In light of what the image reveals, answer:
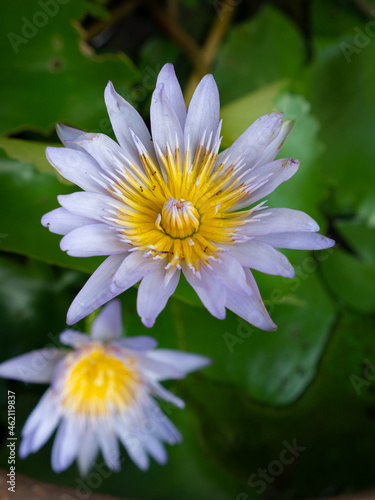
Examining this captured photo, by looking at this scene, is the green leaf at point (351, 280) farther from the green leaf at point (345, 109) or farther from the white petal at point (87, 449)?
the white petal at point (87, 449)

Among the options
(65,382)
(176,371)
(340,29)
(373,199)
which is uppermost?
(340,29)

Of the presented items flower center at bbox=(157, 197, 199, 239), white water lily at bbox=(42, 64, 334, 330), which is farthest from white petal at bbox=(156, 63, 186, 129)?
flower center at bbox=(157, 197, 199, 239)

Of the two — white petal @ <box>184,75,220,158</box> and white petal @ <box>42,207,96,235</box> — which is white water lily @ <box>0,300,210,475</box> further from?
white petal @ <box>184,75,220,158</box>

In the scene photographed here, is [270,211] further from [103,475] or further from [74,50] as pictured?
[103,475]

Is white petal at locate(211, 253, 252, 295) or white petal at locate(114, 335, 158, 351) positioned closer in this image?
white petal at locate(211, 253, 252, 295)

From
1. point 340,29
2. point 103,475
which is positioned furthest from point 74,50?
point 103,475

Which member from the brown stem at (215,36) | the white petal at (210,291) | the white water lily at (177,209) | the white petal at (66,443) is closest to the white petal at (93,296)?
the white water lily at (177,209)
